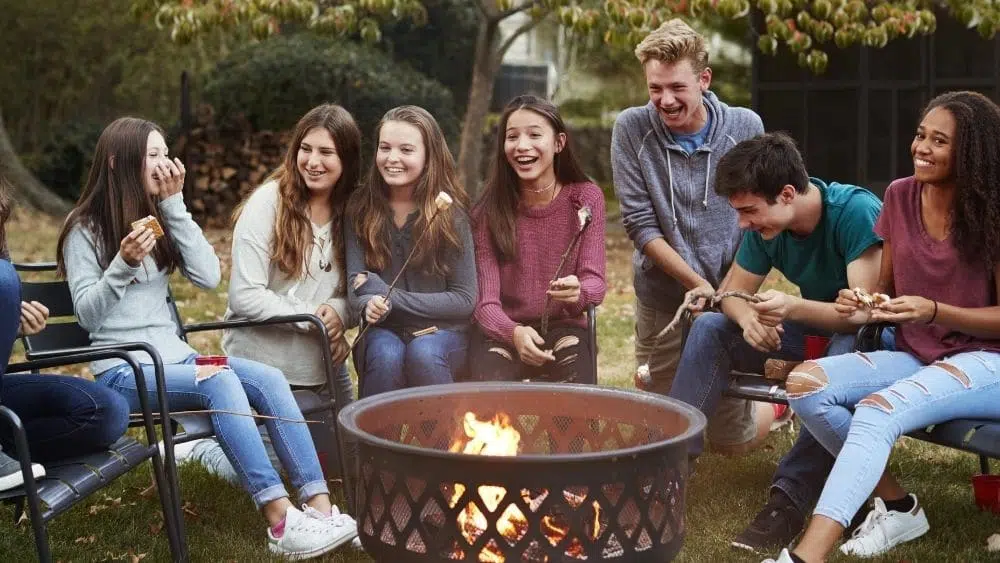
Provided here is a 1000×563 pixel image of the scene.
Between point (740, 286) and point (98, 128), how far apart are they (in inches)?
391

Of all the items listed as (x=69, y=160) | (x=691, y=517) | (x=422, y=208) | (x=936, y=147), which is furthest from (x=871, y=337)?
(x=69, y=160)

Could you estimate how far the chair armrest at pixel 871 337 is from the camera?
345cm

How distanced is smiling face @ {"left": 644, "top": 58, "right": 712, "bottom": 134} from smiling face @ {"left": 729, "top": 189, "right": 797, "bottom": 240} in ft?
1.90

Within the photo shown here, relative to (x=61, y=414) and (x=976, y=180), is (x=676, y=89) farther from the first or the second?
(x=61, y=414)

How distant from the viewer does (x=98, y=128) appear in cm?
1228

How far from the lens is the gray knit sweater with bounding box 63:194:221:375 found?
132 inches

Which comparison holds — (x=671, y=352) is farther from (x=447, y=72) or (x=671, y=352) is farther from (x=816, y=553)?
(x=447, y=72)

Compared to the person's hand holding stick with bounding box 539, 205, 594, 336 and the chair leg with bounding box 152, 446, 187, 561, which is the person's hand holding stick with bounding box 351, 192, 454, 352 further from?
the chair leg with bounding box 152, 446, 187, 561

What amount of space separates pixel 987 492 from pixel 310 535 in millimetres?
2017

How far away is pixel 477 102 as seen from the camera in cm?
954

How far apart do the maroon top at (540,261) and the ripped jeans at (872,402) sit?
904 mm

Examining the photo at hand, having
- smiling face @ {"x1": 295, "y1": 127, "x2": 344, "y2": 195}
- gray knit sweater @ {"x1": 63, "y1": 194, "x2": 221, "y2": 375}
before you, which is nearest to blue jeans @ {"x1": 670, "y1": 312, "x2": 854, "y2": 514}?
smiling face @ {"x1": 295, "y1": 127, "x2": 344, "y2": 195}

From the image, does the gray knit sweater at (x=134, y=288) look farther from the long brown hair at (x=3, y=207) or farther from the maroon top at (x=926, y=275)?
the maroon top at (x=926, y=275)

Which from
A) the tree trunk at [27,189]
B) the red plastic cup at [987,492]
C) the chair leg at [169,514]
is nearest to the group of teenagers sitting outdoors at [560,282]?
the chair leg at [169,514]
